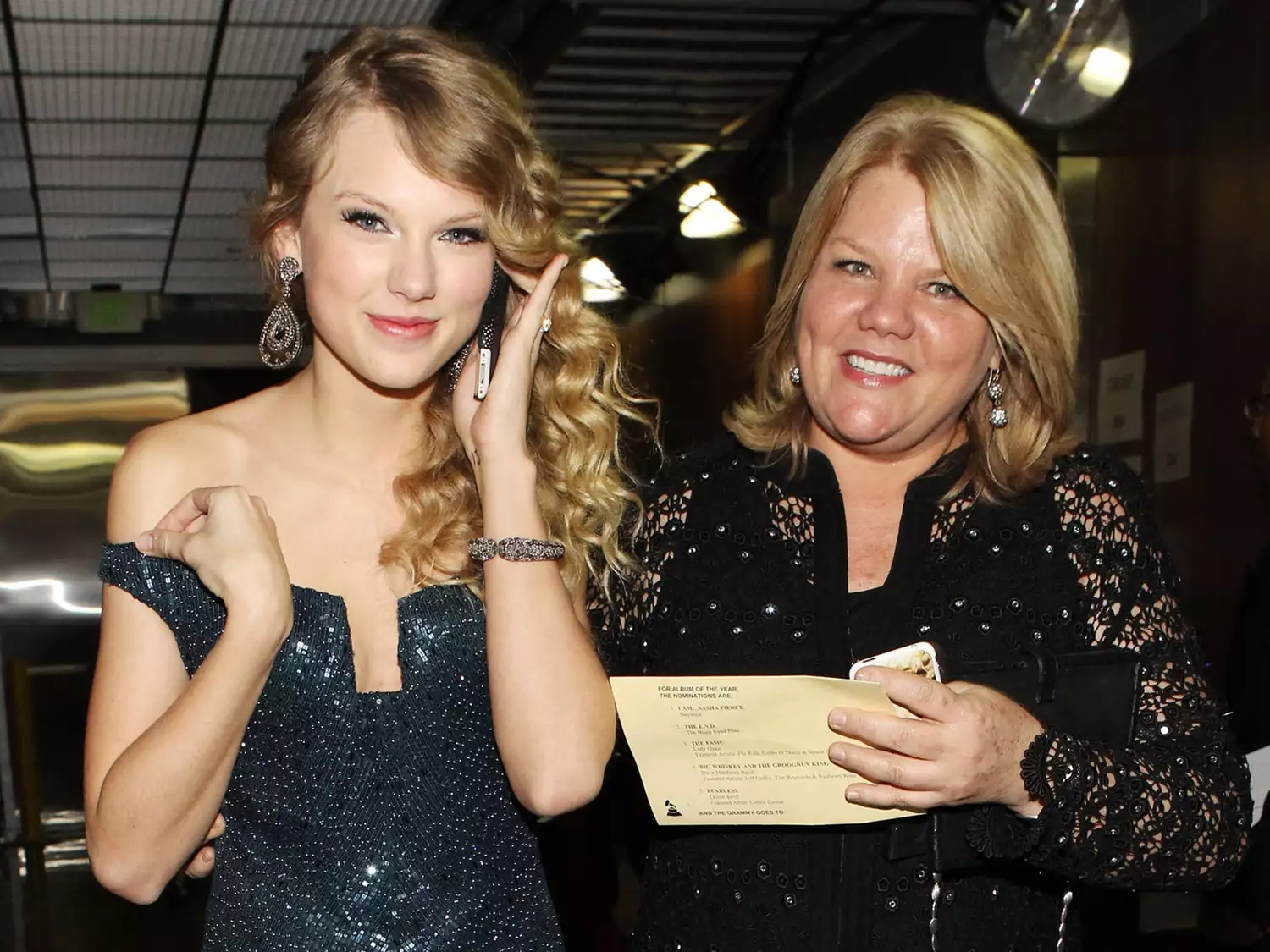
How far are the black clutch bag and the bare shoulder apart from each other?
988 mm

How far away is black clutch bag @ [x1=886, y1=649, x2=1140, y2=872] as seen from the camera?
5.97ft

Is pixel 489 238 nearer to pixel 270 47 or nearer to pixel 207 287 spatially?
pixel 270 47

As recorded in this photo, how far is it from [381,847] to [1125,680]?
38.0 inches

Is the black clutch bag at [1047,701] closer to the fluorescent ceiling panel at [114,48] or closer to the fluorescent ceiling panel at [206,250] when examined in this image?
the fluorescent ceiling panel at [114,48]

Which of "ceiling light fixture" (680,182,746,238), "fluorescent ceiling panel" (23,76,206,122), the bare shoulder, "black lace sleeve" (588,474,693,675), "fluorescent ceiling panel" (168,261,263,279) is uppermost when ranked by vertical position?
"fluorescent ceiling panel" (23,76,206,122)

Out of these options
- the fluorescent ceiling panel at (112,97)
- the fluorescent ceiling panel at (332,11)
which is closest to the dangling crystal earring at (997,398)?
the fluorescent ceiling panel at (332,11)

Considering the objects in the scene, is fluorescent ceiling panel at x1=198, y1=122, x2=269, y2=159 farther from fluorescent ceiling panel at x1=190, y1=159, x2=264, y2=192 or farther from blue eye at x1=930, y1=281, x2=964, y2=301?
blue eye at x1=930, y1=281, x2=964, y2=301

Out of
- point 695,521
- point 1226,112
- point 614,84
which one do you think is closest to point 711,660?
point 695,521

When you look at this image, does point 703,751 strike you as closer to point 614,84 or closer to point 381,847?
point 381,847

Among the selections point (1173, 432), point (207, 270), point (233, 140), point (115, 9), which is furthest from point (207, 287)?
point (1173, 432)

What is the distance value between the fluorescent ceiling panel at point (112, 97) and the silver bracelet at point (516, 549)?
4.47m

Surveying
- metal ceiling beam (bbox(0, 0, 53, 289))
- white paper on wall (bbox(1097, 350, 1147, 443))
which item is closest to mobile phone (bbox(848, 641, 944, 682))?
white paper on wall (bbox(1097, 350, 1147, 443))

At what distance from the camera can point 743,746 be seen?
1774 millimetres

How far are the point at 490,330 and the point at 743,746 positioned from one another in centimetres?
68
